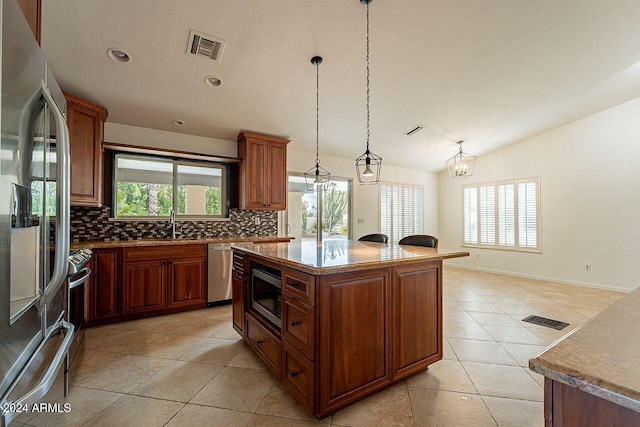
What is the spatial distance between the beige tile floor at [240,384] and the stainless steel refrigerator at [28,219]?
0.18 m


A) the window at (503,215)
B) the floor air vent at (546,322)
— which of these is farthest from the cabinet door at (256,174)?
the window at (503,215)

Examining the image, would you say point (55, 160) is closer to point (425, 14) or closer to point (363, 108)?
point (425, 14)

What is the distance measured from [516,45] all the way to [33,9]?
12.2ft

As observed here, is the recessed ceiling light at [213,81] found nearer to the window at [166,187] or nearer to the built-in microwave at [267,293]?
the window at [166,187]

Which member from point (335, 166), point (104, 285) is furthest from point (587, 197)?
point (104, 285)

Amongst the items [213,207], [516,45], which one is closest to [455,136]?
[516,45]

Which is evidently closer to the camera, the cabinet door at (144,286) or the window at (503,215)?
the cabinet door at (144,286)

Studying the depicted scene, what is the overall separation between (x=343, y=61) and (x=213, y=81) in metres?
1.39

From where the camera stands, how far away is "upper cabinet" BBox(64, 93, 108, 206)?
2854mm

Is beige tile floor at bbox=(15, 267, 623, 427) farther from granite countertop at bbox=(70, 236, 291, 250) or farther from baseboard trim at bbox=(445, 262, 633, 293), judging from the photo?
baseboard trim at bbox=(445, 262, 633, 293)

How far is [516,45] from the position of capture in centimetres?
281

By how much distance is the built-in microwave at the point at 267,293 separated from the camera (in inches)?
79.0

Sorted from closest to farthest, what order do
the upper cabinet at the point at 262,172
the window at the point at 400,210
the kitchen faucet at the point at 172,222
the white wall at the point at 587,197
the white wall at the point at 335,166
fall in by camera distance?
the white wall at the point at 335,166 < the kitchen faucet at the point at 172,222 < the upper cabinet at the point at 262,172 < the white wall at the point at 587,197 < the window at the point at 400,210

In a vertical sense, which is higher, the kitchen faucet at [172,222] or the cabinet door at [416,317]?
the kitchen faucet at [172,222]
